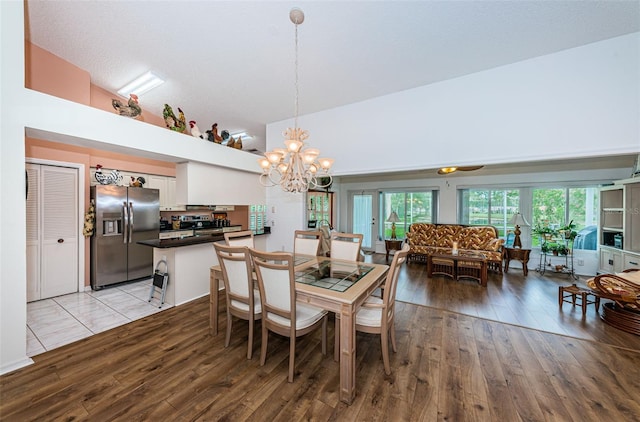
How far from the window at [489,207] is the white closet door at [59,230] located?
8.08 m

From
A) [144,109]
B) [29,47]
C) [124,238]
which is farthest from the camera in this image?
[144,109]

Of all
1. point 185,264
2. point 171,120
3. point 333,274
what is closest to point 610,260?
point 333,274

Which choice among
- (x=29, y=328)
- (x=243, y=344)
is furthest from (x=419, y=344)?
(x=29, y=328)

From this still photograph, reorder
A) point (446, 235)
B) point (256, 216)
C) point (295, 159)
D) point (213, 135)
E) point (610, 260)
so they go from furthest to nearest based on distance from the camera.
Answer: point (256, 216) → point (446, 235) → point (610, 260) → point (213, 135) → point (295, 159)

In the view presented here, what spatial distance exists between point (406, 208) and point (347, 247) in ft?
14.8

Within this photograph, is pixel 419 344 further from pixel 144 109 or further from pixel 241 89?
pixel 144 109

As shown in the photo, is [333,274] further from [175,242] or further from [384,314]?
[175,242]

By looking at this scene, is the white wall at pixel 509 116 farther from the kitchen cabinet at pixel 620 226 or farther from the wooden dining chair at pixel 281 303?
the wooden dining chair at pixel 281 303

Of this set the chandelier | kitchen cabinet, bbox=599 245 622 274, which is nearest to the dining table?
the chandelier

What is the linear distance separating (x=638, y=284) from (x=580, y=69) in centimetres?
251

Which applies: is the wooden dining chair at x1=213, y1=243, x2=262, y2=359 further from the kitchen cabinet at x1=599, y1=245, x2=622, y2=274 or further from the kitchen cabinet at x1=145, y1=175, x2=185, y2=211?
the kitchen cabinet at x1=599, y1=245, x2=622, y2=274

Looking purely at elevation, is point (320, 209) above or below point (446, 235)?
above

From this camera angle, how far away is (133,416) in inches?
61.2

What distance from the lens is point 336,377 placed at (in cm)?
193
